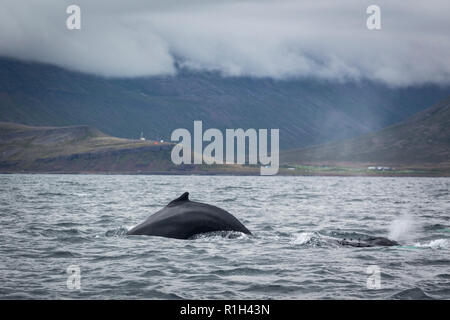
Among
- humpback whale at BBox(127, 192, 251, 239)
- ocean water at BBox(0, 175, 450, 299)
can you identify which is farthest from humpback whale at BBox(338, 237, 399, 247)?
humpback whale at BBox(127, 192, 251, 239)

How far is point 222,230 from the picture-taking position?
20672 mm

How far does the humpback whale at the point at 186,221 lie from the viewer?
2009 centimetres

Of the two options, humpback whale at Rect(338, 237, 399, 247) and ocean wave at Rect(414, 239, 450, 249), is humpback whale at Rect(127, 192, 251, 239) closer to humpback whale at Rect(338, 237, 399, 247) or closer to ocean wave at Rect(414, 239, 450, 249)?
humpback whale at Rect(338, 237, 399, 247)

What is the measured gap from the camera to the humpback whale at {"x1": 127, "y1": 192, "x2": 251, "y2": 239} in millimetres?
20094

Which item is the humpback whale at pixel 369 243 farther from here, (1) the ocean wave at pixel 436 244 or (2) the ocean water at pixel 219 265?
(1) the ocean wave at pixel 436 244

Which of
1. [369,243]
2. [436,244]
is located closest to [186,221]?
[369,243]

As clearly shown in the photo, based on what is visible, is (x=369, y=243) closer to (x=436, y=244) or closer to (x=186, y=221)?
(x=436, y=244)

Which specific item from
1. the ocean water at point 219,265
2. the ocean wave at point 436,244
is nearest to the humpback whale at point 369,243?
the ocean water at point 219,265

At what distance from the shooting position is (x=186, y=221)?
66.6 ft

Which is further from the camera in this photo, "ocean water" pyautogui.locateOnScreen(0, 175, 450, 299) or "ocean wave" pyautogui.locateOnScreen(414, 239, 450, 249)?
"ocean wave" pyautogui.locateOnScreen(414, 239, 450, 249)
